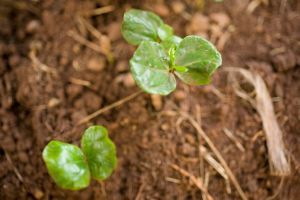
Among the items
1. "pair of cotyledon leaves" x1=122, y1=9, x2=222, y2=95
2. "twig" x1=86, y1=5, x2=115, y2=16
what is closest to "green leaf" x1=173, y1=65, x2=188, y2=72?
"pair of cotyledon leaves" x1=122, y1=9, x2=222, y2=95

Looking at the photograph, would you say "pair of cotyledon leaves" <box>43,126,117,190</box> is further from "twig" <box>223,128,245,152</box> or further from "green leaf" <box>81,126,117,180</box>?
"twig" <box>223,128,245,152</box>

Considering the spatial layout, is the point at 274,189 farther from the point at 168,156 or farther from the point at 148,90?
the point at 148,90

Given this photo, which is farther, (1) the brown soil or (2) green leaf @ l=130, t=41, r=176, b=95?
(1) the brown soil

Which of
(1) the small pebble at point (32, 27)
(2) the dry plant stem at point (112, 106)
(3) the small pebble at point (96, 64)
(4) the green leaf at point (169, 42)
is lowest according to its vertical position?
(2) the dry plant stem at point (112, 106)

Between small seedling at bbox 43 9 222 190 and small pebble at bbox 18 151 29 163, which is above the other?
small seedling at bbox 43 9 222 190

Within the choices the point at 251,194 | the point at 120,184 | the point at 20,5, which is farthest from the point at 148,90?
the point at 20,5

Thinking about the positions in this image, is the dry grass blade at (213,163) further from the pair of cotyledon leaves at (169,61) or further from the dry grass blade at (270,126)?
the pair of cotyledon leaves at (169,61)

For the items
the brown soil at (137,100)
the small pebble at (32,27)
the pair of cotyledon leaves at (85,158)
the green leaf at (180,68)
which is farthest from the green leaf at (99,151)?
the small pebble at (32,27)
